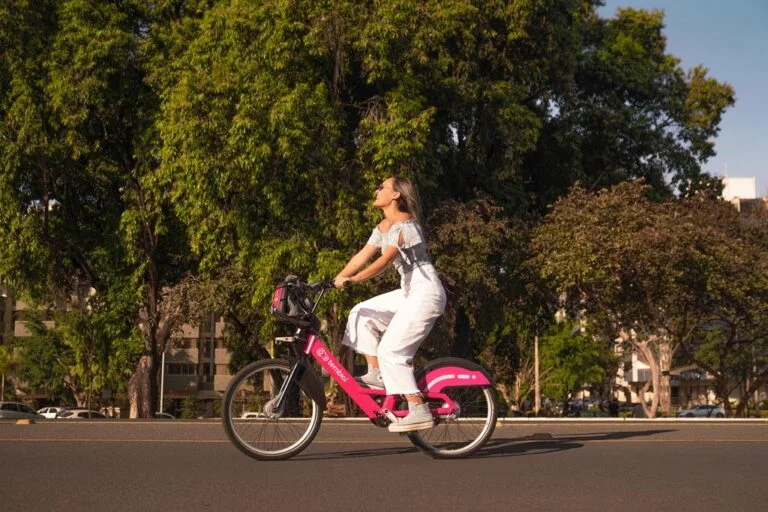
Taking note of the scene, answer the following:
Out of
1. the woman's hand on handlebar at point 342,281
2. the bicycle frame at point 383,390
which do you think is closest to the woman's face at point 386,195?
the woman's hand on handlebar at point 342,281

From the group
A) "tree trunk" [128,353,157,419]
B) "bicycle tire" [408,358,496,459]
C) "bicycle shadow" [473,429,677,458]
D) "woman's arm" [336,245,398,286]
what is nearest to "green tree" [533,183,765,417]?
"tree trunk" [128,353,157,419]

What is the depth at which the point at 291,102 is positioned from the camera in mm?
21391

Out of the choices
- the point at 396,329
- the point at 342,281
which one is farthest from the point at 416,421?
the point at 342,281

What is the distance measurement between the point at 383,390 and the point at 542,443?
1.91 meters

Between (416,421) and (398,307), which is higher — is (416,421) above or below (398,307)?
below

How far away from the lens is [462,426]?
7746mm

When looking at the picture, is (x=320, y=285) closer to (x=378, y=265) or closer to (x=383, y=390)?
(x=378, y=265)

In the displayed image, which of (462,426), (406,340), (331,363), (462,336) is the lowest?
(462,426)

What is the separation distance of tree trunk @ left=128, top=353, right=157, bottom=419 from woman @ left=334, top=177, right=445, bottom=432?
76.2ft

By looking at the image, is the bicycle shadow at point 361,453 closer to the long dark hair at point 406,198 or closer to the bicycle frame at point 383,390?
the bicycle frame at point 383,390

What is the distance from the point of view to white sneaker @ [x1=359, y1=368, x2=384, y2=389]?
7586mm

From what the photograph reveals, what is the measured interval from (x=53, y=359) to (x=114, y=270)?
48948 millimetres

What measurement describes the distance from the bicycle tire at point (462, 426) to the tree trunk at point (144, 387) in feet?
76.1

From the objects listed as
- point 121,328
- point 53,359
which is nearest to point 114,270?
point 121,328
